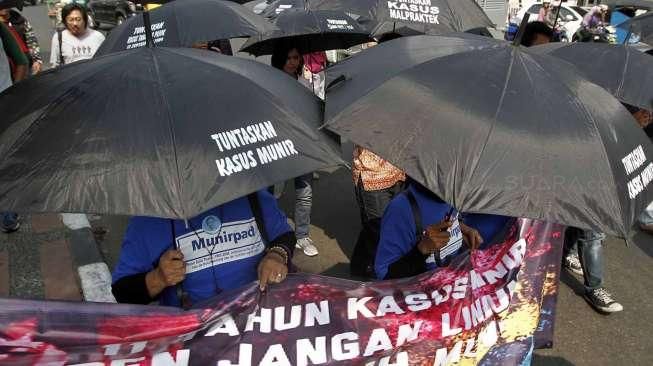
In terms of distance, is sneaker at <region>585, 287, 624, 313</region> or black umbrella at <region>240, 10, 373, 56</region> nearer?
sneaker at <region>585, 287, 624, 313</region>

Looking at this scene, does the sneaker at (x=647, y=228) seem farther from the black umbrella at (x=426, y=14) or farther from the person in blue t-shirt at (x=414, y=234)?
the person in blue t-shirt at (x=414, y=234)

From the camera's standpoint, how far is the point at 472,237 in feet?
8.27

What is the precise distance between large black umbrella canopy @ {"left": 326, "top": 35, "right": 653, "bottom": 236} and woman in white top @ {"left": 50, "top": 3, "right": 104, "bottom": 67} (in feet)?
15.3

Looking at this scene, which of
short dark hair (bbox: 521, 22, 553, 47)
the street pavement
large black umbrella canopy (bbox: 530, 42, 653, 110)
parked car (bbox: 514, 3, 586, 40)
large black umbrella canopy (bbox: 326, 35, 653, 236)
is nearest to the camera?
large black umbrella canopy (bbox: 326, 35, 653, 236)

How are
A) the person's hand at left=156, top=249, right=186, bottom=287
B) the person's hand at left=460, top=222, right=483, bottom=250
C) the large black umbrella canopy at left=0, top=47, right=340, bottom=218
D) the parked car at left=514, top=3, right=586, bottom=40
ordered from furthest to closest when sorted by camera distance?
the parked car at left=514, top=3, right=586, bottom=40 < the person's hand at left=460, top=222, right=483, bottom=250 < the person's hand at left=156, top=249, right=186, bottom=287 < the large black umbrella canopy at left=0, top=47, right=340, bottom=218

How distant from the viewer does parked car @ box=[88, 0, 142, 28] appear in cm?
1842

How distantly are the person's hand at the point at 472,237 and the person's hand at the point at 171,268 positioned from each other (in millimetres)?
1273

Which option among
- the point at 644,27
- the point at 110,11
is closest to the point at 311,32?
the point at 644,27

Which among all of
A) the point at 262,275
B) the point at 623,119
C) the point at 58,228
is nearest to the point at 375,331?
the point at 262,275

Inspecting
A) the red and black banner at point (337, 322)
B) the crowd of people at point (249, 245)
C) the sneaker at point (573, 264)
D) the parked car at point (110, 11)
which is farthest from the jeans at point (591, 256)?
the parked car at point (110, 11)

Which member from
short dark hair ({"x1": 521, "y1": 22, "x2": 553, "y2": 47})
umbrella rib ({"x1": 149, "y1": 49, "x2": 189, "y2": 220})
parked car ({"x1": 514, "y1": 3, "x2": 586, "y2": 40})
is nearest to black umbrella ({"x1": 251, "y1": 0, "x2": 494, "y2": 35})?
short dark hair ({"x1": 521, "y1": 22, "x2": 553, "y2": 47})

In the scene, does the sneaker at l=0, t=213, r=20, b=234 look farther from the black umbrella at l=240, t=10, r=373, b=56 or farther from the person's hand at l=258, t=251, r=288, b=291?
the person's hand at l=258, t=251, r=288, b=291

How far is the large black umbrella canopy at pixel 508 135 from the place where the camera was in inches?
69.9

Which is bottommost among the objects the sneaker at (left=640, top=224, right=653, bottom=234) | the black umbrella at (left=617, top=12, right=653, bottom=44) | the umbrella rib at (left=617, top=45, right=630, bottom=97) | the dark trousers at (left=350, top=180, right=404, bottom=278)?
the sneaker at (left=640, top=224, right=653, bottom=234)
